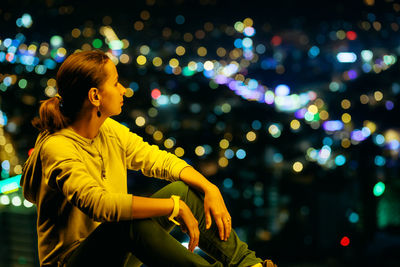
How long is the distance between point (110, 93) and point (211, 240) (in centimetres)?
55

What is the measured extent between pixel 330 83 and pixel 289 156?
9.44ft

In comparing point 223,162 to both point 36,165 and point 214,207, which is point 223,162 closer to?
point 214,207

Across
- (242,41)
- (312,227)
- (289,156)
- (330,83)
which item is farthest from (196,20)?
(312,227)

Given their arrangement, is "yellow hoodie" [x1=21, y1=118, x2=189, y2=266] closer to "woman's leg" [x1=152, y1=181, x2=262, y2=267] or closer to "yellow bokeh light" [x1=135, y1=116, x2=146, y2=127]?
"woman's leg" [x1=152, y1=181, x2=262, y2=267]

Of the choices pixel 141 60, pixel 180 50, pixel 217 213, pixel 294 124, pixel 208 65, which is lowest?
pixel 294 124

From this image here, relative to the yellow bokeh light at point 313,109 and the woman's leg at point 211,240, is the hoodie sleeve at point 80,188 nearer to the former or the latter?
the woman's leg at point 211,240

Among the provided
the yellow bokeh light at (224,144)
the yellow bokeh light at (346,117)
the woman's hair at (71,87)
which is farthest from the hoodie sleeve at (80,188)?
the yellow bokeh light at (346,117)

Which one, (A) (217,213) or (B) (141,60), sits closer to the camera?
(A) (217,213)

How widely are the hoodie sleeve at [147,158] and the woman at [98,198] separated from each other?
3cm

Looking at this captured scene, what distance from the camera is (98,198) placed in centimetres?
114

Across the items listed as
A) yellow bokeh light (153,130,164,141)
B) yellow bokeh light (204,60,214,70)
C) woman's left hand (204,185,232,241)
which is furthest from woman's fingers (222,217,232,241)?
yellow bokeh light (204,60,214,70)

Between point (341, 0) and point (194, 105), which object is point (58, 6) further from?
point (194, 105)

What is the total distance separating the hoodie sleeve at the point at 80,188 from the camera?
1139 millimetres

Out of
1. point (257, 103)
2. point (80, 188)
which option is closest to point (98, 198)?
point (80, 188)
